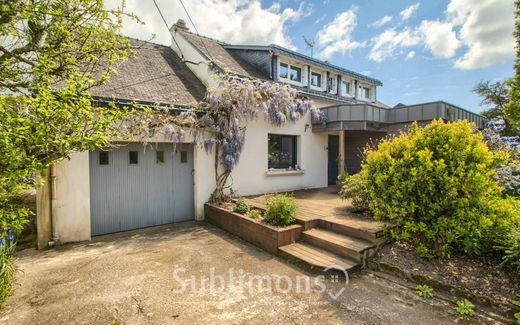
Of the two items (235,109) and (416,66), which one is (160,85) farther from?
(416,66)

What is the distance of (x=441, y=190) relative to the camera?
3.55 m

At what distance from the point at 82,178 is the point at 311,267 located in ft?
17.3

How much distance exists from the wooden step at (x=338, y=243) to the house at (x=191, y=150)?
11.5ft

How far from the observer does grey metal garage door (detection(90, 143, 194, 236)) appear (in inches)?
224

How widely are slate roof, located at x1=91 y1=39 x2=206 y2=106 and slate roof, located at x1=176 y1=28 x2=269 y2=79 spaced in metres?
1.00

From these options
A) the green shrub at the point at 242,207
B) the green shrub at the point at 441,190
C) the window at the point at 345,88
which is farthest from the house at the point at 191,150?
the green shrub at the point at 441,190

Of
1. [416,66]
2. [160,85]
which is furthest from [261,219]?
[416,66]

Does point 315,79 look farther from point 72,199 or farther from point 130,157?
point 72,199

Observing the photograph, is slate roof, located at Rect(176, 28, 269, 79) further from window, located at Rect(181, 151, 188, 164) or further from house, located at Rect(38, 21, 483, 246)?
window, located at Rect(181, 151, 188, 164)

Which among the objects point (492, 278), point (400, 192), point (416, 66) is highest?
point (416, 66)

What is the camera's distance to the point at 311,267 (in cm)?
394

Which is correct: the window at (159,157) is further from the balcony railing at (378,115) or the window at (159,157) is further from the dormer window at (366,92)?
the dormer window at (366,92)

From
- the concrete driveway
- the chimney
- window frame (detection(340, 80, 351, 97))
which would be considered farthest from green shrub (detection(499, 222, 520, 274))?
the chimney

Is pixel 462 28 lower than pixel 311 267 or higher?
higher
